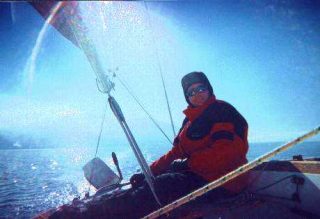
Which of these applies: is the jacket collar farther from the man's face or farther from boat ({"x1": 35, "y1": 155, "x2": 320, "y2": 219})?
boat ({"x1": 35, "y1": 155, "x2": 320, "y2": 219})

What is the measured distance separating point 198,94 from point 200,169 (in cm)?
172

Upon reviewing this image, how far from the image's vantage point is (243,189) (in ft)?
16.0

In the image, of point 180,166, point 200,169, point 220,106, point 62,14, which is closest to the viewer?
point 62,14

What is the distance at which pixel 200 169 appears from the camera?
467 centimetres

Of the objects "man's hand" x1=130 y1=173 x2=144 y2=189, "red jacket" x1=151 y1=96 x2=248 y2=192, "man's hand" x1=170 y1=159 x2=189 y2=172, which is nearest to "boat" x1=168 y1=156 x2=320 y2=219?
"red jacket" x1=151 y1=96 x2=248 y2=192

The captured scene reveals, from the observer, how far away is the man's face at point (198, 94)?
559 cm

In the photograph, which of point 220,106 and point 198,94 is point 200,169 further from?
point 198,94

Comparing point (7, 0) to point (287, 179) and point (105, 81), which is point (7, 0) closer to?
point (105, 81)

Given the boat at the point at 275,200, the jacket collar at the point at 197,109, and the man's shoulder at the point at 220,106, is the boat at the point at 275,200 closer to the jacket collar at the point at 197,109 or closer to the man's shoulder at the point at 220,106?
the man's shoulder at the point at 220,106

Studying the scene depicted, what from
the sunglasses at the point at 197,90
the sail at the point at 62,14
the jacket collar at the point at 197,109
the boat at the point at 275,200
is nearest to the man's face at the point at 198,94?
the sunglasses at the point at 197,90

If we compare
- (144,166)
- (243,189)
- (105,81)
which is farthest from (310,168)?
(105,81)

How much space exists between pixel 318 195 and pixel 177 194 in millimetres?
2261

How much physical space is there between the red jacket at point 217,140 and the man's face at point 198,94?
0.55 ft

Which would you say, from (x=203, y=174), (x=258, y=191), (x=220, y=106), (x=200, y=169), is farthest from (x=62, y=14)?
(x=258, y=191)
